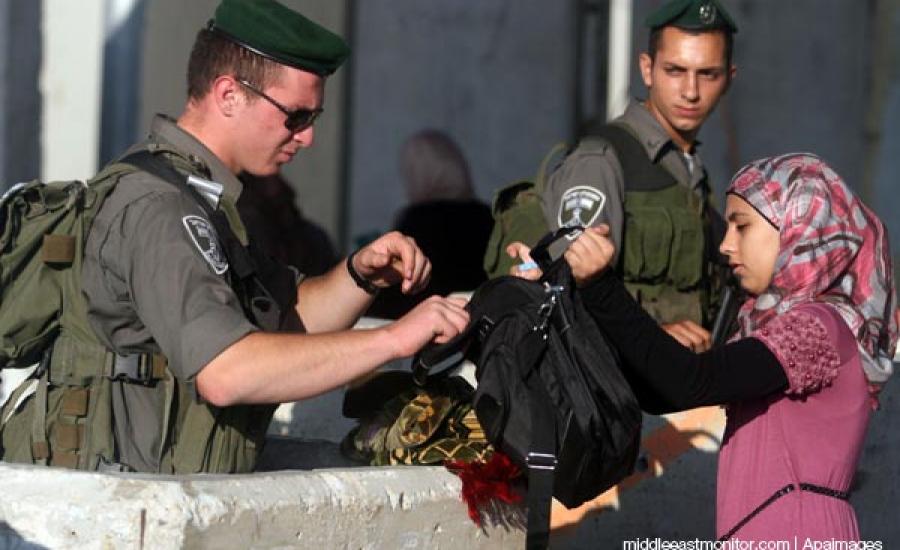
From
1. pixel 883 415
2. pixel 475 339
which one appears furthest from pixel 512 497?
pixel 883 415

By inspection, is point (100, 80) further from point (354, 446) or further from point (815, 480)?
point (815, 480)

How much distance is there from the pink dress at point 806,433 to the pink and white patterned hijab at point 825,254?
2.4 inches

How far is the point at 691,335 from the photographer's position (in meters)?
5.00

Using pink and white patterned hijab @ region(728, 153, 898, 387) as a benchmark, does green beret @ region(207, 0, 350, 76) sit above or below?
above

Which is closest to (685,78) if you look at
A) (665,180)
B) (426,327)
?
(665,180)

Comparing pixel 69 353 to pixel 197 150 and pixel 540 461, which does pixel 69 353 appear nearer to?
pixel 197 150

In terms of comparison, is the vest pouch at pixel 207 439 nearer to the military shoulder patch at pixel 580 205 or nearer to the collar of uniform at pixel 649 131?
the military shoulder patch at pixel 580 205

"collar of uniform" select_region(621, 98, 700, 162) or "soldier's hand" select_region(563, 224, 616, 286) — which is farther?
"collar of uniform" select_region(621, 98, 700, 162)

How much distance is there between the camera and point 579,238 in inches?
146

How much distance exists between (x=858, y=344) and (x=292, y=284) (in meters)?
1.41

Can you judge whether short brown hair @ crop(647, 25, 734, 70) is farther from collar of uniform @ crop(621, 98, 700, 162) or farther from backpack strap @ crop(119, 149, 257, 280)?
backpack strap @ crop(119, 149, 257, 280)

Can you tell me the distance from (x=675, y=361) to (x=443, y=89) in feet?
22.4

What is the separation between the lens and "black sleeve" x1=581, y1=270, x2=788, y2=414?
3.67m

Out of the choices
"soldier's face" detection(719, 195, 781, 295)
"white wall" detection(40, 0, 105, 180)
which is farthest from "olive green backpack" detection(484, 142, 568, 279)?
"white wall" detection(40, 0, 105, 180)
